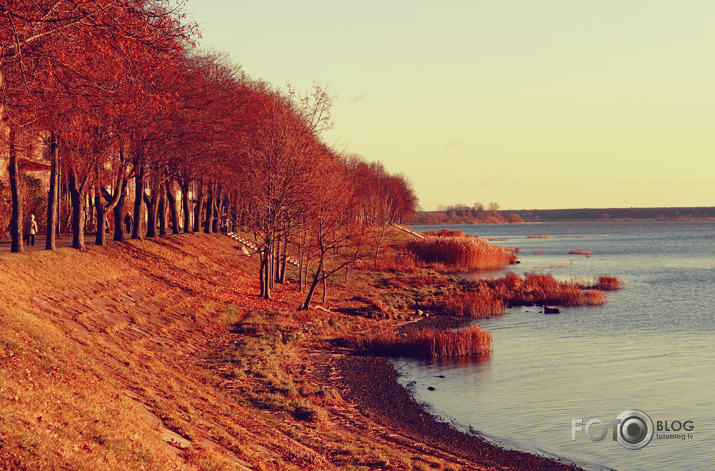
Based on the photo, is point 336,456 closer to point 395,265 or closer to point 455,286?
point 455,286

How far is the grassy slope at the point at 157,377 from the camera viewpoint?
10422mm

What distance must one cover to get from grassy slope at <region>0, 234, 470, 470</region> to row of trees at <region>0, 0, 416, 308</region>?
394 centimetres

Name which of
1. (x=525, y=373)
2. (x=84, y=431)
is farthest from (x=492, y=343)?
(x=84, y=431)

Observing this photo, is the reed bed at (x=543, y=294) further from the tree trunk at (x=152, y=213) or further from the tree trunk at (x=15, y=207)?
the tree trunk at (x=15, y=207)

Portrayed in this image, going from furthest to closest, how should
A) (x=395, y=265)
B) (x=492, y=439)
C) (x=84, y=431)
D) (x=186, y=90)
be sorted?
(x=395, y=265) < (x=186, y=90) < (x=492, y=439) < (x=84, y=431)

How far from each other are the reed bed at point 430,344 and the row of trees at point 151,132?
300 inches

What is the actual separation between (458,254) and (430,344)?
4107 centimetres

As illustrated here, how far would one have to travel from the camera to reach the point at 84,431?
34.0ft

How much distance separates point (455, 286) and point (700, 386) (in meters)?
29.0

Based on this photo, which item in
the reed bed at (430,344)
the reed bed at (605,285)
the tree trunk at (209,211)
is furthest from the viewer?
the tree trunk at (209,211)

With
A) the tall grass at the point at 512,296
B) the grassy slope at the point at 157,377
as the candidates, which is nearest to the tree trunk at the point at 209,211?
the grassy slope at the point at 157,377

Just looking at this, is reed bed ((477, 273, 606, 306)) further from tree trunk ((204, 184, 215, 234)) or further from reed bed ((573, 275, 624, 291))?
tree trunk ((204, 184, 215, 234))

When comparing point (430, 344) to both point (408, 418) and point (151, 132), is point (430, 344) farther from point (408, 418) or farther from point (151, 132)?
point (151, 132)

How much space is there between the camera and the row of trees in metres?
17.2
